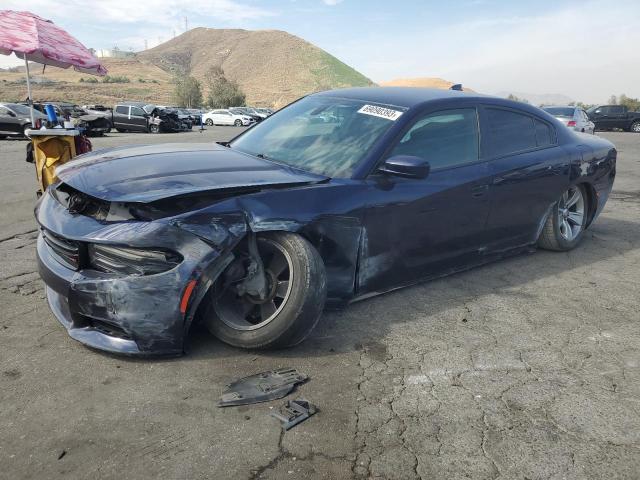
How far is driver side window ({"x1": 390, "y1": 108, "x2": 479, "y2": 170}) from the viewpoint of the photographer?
3516 millimetres

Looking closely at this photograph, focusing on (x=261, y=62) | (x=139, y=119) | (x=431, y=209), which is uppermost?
(x=261, y=62)

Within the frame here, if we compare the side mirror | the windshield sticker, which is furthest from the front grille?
the windshield sticker

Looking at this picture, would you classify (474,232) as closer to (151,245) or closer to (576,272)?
(576,272)

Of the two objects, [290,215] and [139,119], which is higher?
[290,215]

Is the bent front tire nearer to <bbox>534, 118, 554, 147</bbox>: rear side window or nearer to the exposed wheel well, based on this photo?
<bbox>534, 118, 554, 147</bbox>: rear side window

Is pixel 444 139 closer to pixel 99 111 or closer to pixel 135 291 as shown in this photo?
pixel 135 291

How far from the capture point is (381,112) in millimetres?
3594

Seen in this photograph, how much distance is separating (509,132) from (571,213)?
1.39 meters

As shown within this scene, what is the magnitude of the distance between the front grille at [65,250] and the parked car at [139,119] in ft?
80.0

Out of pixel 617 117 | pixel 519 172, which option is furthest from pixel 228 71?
pixel 519 172

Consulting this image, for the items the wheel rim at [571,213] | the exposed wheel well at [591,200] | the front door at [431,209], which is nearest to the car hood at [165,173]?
the front door at [431,209]

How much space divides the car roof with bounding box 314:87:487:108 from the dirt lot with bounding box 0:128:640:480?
1426mm

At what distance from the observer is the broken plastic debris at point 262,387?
238cm

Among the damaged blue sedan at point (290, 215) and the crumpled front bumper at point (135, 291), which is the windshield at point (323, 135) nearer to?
the damaged blue sedan at point (290, 215)
